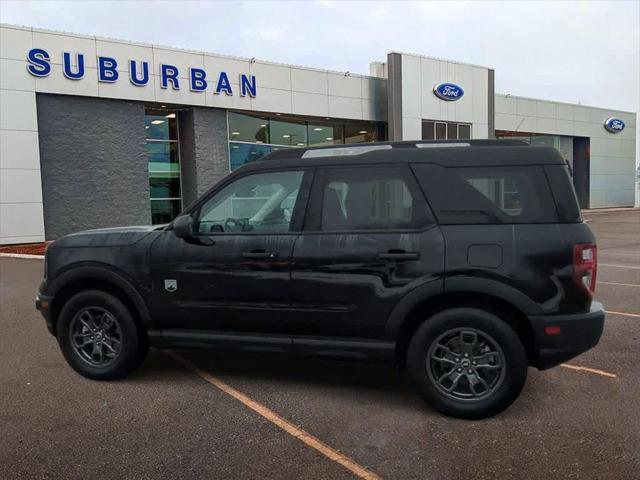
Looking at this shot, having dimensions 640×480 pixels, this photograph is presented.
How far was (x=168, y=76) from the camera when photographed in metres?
19.2

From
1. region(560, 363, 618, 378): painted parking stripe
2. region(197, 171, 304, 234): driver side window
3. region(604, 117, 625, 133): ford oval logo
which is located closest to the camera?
region(197, 171, 304, 234): driver side window

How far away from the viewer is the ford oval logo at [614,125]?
3772 centimetres

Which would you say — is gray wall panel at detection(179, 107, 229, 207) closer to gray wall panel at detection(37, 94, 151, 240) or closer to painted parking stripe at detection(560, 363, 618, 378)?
gray wall panel at detection(37, 94, 151, 240)

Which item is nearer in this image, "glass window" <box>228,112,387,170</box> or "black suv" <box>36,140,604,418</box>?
"black suv" <box>36,140,604,418</box>

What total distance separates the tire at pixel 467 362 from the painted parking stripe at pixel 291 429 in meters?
0.89

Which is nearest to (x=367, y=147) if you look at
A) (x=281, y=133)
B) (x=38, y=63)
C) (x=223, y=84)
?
(x=38, y=63)

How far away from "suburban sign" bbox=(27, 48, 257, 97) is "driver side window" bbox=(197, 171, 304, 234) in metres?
15.4

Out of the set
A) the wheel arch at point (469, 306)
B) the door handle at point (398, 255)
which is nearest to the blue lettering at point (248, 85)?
the door handle at point (398, 255)

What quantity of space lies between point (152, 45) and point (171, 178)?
4.76m

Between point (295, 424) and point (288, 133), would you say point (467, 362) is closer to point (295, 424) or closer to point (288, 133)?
point (295, 424)

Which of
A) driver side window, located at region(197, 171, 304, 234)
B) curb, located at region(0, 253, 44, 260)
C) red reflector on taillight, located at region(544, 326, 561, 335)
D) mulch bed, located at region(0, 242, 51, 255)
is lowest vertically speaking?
curb, located at region(0, 253, 44, 260)

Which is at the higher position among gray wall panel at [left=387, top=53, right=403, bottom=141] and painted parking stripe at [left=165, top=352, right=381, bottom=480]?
gray wall panel at [left=387, top=53, right=403, bottom=141]

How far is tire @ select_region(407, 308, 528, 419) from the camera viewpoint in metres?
3.83

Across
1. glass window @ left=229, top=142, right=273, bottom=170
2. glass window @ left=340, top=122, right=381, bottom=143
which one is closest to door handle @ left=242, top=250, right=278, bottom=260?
glass window @ left=229, top=142, right=273, bottom=170
